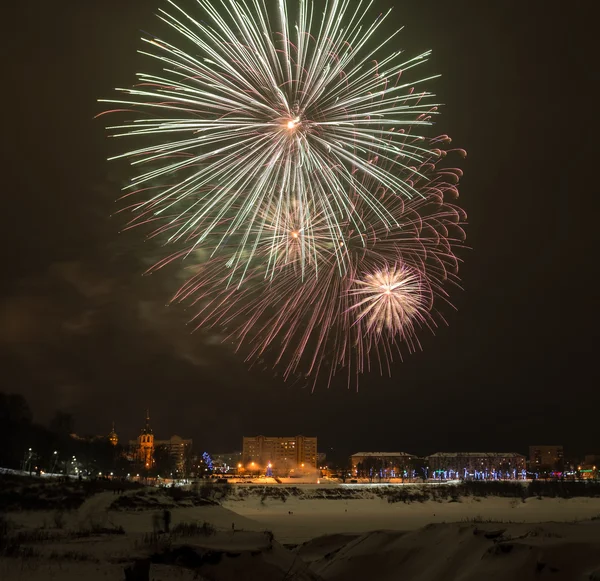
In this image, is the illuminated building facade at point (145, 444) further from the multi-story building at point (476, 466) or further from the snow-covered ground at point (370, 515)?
the snow-covered ground at point (370, 515)

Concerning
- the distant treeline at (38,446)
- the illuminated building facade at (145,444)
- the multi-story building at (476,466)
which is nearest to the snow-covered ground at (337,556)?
the distant treeline at (38,446)

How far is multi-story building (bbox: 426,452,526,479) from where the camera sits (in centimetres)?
17888

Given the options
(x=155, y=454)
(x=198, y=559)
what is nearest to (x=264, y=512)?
(x=198, y=559)

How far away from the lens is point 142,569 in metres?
10.7

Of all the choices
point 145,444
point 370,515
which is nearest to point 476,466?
point 145,444

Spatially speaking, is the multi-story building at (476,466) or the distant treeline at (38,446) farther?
the multi-story building at (476,466)

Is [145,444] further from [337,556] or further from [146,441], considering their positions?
[337,556]

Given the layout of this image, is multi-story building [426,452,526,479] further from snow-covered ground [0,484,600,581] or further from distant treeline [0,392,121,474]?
snow-covered ground [0,484,600,581]

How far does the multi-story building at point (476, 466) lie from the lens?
179m

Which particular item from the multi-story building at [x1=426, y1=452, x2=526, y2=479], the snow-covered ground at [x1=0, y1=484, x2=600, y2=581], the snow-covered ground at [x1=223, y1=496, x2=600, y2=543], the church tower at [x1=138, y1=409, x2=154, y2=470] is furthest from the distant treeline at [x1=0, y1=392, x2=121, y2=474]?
the multi-story building at [x1=426, y1=452, x2=526, y2=479]

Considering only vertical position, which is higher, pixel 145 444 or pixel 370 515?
pixel 145 444

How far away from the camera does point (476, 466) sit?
18938 cm

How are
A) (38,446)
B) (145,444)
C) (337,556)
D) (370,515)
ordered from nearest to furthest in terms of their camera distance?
(337,556), (370,515), (38,446), (145,444)

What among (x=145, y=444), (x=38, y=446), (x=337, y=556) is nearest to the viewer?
(x=337, y=556)
